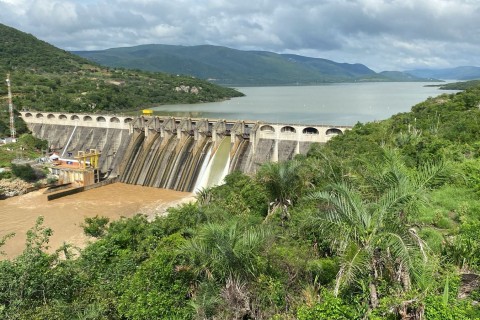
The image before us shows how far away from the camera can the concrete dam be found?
96.4ft

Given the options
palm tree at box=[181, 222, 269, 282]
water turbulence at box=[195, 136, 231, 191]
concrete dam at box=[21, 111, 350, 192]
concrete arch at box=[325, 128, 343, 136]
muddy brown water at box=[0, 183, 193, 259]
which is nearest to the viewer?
palm tree at box=[181, 222, 269, 282]

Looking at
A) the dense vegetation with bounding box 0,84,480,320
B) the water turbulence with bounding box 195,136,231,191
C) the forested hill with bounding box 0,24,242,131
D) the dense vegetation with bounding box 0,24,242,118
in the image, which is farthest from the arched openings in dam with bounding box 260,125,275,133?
the dense vegetation with bounding box 0,24,242,118

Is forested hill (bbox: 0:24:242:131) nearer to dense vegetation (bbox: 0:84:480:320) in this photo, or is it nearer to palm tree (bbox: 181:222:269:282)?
dense vegetation (bbox: 0:84:480:320)

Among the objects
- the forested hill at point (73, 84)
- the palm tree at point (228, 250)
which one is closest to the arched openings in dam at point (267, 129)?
the palm tree at point (228, 250)

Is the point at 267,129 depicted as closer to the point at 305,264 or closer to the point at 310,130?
the point at 310,130

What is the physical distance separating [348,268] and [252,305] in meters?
2.50

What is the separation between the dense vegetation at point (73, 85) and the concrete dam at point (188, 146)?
2619 centimetres

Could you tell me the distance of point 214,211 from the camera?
1406cm

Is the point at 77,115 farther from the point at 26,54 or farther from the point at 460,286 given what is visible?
the point at 26,54

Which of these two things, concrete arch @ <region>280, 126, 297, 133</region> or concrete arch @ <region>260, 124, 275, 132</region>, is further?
concrete arch @ <region>260, 124, 275, 132</region>

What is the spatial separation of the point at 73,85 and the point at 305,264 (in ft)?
270

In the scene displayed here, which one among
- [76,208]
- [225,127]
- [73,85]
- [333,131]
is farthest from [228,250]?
[73,85]

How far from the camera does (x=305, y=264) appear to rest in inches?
303

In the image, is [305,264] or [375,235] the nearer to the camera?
[375,235]
